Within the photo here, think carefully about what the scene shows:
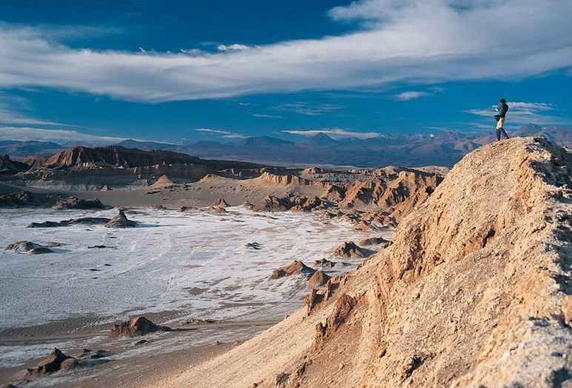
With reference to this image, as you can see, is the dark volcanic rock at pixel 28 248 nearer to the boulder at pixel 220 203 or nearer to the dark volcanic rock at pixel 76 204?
the dark volcanic rock at pixel 76 204

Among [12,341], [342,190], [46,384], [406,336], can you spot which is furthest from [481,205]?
[342,190]

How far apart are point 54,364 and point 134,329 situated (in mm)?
2437

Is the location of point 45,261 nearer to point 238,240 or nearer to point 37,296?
point 37,296

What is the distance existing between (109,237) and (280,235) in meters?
9.18

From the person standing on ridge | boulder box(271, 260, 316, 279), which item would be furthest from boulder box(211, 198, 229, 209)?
the person standing on ridge

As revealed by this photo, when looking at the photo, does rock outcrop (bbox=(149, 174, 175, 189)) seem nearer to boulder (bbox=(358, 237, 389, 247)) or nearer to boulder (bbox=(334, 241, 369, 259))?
boulder (bbox=(358, 237, 389, 247))

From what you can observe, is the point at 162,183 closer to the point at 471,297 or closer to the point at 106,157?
the point at 106,157

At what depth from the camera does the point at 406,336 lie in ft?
13.6

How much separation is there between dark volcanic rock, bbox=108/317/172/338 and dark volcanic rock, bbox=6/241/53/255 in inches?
443

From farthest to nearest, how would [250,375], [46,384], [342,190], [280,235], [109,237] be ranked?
[342,190]
[280,235]
[109,237]
[46,384]
[250,375]

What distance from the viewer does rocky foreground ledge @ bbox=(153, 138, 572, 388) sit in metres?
2.96

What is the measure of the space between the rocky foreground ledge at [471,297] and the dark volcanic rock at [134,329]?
6.77 metres

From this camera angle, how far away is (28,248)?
2350 centimetres

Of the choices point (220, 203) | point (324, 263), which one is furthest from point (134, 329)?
point (220, 203)
